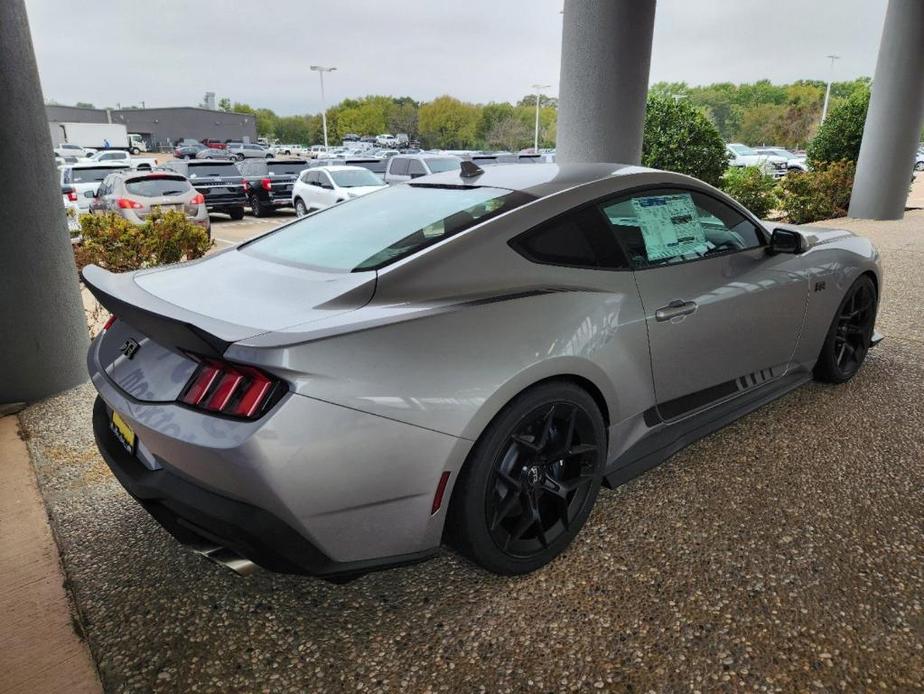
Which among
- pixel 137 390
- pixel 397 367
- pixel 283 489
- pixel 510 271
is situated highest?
pixel 510 271

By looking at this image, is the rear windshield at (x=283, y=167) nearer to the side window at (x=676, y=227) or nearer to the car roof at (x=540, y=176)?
the car roof at (x=540, y=176)

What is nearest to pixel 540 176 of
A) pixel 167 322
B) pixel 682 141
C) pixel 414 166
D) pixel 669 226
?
pixel 669 226

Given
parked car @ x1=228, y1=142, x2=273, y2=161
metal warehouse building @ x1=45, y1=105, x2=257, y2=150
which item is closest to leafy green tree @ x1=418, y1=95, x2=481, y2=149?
metal warehouse building @ x1=45, y1=105, x2=257, y2=150

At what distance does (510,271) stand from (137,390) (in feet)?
4.34

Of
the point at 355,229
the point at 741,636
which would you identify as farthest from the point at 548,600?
the point at 355,229

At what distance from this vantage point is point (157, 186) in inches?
481

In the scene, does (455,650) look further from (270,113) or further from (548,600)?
(270,113)

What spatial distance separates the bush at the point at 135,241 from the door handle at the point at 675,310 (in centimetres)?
509

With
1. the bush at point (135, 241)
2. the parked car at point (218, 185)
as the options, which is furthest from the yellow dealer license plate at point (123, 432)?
the parked car at point (218, 185)

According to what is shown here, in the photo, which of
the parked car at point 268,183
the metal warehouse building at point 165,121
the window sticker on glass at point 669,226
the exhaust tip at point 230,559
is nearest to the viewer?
the exhaust tip at point 230,559

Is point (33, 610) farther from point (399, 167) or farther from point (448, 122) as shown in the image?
point (448, 122)

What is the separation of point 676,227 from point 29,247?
12.3 ft

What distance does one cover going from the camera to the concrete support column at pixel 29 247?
3.83 meters

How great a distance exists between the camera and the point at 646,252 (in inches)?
111
